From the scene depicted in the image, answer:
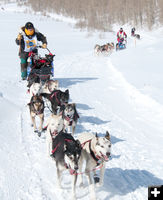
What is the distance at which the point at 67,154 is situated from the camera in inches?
122

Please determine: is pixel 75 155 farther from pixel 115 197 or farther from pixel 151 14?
pixel 151 14

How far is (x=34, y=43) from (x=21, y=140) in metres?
4.48

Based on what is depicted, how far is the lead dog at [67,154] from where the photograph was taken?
308 cm

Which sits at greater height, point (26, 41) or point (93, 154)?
point (26, 41)

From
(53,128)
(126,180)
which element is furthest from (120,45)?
(126,180)

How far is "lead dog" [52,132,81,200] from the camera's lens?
10.1ft

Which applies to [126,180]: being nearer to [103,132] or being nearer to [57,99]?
[103,132]

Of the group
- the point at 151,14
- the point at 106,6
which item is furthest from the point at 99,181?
the point at 106,6

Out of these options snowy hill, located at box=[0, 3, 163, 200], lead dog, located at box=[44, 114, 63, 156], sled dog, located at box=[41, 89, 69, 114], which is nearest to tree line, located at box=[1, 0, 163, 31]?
snowy hill, located at box=[0, 3, 163, 200]

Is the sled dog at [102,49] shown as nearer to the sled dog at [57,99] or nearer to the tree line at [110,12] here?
the sled dog at [57,99]

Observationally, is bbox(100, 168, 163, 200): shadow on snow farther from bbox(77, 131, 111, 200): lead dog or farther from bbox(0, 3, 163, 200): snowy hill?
bbox(77, 131, 111, 200): lead dog

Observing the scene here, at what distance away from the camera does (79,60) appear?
48.9 feet

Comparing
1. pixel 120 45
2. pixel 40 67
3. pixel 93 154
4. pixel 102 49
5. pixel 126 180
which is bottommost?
Result: pixel 126 180

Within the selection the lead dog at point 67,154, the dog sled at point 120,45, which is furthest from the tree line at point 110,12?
the lead dog at point 67,154
